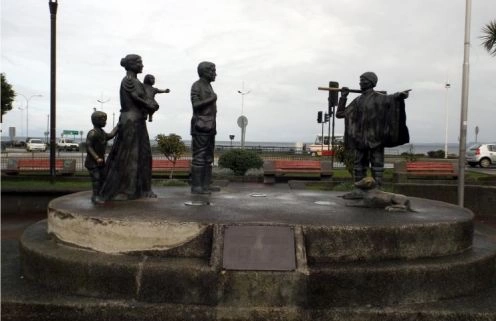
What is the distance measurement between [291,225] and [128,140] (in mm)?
2709

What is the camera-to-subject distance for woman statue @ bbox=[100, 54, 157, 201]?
20.0ft

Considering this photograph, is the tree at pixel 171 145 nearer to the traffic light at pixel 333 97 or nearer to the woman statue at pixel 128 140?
the traffic light at pixel 333 97

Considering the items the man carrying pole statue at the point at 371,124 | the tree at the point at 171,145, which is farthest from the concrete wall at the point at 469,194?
the tree at the point at 171,145

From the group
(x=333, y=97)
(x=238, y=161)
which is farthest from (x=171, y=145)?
(x=333, y=97)

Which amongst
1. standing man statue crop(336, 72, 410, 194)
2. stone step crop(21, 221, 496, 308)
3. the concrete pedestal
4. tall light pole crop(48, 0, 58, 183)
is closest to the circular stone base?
the concrete pedestal

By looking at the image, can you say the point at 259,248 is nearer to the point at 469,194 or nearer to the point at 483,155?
the point at 469,194

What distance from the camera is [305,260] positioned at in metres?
4.21

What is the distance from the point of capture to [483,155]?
26953mm

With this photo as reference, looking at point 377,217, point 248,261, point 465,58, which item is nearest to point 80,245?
point 248,261

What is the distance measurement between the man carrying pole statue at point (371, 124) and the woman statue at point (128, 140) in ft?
8.73

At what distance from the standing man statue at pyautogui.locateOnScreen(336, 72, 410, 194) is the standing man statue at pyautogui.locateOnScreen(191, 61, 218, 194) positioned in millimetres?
1845

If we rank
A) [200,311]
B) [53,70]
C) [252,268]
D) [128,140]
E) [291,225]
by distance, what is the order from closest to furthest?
[200,311] < [252,268] < [291,225] < [128,140] < [53,70]

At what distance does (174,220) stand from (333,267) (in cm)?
157

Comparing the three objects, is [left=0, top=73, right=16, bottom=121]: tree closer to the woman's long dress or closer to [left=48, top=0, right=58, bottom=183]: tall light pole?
[left=48, top=0, right=58, bottom=183]: tall light pole
